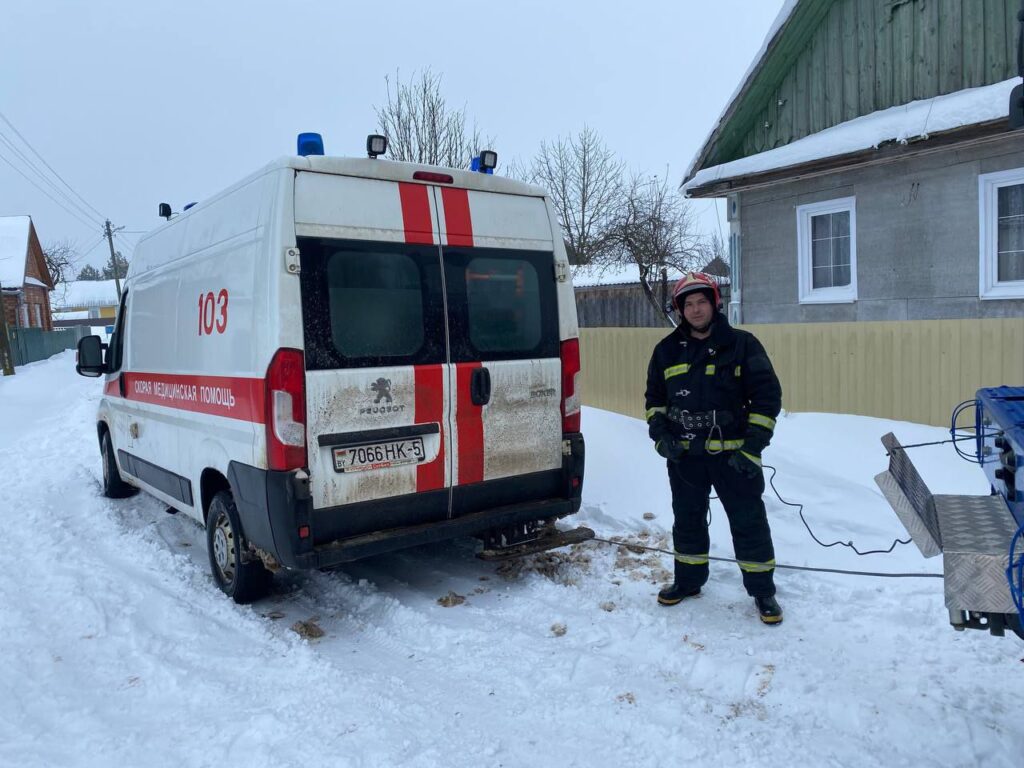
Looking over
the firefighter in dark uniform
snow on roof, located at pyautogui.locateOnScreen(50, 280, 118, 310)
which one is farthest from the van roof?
snow on roof, located at pyautogui.locateOnScreen(50, 280, 118, 310)

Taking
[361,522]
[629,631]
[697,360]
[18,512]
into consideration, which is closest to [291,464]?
[361,522]

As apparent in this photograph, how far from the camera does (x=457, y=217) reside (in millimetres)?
4723

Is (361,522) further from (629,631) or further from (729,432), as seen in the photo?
(729,432)

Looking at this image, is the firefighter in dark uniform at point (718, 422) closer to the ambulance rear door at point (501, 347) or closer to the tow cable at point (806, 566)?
the tow cable at point (806, 566)

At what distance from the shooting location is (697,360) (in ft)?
14.5

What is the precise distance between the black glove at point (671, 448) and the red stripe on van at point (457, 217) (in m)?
1.63

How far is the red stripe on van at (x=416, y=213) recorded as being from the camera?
4.51 m

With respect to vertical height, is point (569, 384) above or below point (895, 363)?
above

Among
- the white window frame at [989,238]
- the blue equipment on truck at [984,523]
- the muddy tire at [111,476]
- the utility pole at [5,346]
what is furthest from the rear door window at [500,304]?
the utility pole at [5,346]

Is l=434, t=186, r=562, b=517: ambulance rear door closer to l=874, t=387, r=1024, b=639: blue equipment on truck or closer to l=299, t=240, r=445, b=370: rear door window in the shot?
l=299, t=240, r=445, b=370: rear door window

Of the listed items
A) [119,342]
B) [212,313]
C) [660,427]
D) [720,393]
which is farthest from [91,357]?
[720,393]

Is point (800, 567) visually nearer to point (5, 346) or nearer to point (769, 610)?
point (769, 610)

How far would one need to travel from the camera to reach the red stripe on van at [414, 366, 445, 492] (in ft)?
14.8

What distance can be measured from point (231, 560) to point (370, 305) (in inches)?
75.0
